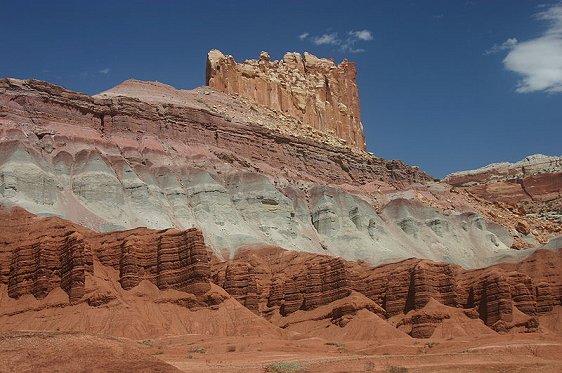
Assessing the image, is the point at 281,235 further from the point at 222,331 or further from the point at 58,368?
the point at 58,368

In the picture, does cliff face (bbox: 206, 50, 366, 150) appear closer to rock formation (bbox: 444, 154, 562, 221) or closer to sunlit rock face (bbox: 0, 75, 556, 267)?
sunlit rock face (bbox: 0, 75, 556, 267)

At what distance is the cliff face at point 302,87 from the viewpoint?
128250mm

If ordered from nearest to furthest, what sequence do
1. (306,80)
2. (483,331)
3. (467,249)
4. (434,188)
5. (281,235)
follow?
(483,331)
(281,235)
(467,249)
(434,188)
(306,80)

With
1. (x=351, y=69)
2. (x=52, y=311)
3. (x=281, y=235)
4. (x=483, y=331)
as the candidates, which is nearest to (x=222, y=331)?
(x=52, y=311)

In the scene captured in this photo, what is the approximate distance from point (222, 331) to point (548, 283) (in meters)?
34.9

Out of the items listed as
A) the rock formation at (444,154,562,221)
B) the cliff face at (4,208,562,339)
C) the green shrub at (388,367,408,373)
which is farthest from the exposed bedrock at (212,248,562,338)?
the rock formation at (444,154,562,221)

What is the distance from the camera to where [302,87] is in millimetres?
137125

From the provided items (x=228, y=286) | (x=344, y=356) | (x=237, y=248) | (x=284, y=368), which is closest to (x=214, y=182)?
(x=237, y=248)

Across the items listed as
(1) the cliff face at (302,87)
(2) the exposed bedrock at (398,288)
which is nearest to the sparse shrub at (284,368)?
(2) the exposed bedrock at (398,288)

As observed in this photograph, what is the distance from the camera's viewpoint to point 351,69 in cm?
15012

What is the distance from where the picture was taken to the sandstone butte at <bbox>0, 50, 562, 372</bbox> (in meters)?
45.2

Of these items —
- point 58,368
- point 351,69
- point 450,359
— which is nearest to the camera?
point 58,368

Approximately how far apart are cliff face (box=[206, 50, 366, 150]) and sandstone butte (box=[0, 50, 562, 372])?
606 millimetres

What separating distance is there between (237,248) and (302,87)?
63026 millimetres
